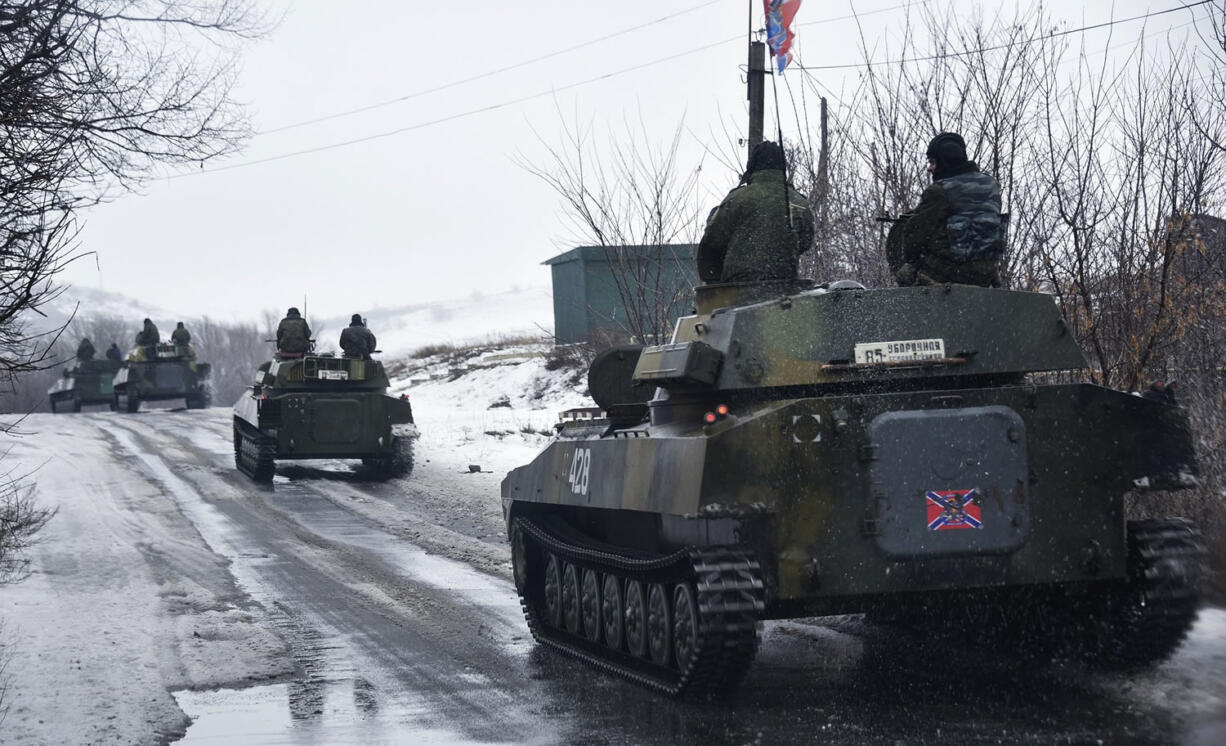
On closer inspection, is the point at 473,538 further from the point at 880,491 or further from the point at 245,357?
the point at 245,357

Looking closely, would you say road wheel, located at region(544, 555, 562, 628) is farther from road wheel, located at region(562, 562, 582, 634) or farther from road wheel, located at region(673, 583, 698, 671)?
road wheel, located at region(673, 583, 698, 671)

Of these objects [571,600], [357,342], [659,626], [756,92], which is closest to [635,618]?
[659,626]

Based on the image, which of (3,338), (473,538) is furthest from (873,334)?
(473,538)

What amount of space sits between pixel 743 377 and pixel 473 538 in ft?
24.5

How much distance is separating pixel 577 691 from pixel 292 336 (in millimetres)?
15251

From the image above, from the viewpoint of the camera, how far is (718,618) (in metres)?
6.43

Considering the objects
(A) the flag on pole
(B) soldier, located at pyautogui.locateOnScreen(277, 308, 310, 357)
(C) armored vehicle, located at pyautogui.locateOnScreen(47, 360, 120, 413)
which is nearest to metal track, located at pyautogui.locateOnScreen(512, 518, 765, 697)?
(A) the flag on pole

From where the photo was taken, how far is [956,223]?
302 inches

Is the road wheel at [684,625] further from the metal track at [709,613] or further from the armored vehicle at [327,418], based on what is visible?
the armored vehicle at [327,418]

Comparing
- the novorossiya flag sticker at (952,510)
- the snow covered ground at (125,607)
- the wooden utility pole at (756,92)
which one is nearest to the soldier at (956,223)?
the novorossiya flag sticker at (952,510)

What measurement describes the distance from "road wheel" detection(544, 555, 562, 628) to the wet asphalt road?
0.72ft

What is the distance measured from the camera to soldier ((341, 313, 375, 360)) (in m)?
21.6

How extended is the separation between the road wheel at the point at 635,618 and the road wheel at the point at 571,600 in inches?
32.1

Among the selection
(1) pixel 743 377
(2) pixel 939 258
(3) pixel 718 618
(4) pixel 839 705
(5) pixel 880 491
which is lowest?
(4) pixel 839 705
